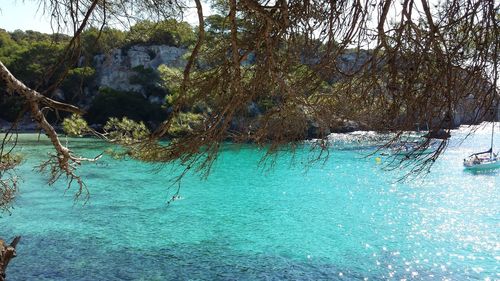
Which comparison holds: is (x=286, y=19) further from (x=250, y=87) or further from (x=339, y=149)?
(x=339, y=149)

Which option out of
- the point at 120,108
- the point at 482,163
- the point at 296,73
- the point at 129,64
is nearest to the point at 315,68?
the point at 296,73

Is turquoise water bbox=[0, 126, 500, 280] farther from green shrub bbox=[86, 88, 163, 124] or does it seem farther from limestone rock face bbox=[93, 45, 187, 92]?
limestone rock face bbox=[93, 45, 187, 92]

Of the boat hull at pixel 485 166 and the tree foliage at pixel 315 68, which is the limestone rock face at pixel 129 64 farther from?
the tree foliage at pixel 315 68

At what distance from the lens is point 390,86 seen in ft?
7.84

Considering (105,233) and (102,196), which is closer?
(105,233)

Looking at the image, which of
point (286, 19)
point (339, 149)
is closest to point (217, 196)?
point (286, 19)

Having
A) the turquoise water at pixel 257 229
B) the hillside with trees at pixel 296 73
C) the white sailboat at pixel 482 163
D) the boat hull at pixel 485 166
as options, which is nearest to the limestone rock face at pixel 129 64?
the turquoise water at pixel 257 229

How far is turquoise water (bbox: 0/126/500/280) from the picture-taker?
24.0ft

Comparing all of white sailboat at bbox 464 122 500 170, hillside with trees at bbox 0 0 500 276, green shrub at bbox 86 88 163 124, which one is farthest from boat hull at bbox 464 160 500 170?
green shrub at bbox 86 88 163 124

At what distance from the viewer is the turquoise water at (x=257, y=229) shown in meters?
7.30

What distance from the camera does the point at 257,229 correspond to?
9781mm

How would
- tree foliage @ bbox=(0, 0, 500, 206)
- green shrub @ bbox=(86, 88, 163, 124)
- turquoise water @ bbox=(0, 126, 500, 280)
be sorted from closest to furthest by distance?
tree foliage @ bbox=(0, 0, 500, 206) < turquoise water @ bbox=(0, 126, 500, 280) < green shrub @ bbox=(86, 88, 163, 124)

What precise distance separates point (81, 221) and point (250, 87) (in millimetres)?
7978

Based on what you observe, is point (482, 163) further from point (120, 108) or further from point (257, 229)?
point (120, 108)
